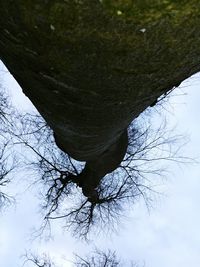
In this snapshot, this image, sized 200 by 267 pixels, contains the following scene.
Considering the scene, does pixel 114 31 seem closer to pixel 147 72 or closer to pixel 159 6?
pixel 159 6

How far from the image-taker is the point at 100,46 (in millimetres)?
1267

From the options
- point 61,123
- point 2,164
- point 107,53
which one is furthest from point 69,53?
point 2,164

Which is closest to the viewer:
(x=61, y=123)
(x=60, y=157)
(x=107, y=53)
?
(x=107, y=53)

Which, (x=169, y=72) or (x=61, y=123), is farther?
(x=61, y=123)

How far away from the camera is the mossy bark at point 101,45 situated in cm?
111

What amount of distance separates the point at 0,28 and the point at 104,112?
0.80m

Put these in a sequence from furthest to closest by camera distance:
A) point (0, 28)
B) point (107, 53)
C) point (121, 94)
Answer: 1. point (121, 94)
2. point (0, 28)
3. point (107, 53)

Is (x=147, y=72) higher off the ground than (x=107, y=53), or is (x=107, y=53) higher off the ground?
(x=147, y=72)

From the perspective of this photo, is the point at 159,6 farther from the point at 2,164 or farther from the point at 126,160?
the point at 2,164

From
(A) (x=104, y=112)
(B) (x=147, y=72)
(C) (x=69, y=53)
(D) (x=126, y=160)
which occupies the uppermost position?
(D) (x=126, y=160)

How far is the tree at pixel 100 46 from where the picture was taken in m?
1.11

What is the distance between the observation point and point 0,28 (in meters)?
1.42

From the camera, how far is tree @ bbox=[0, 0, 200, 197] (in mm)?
1109

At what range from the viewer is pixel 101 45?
4.14 ft
